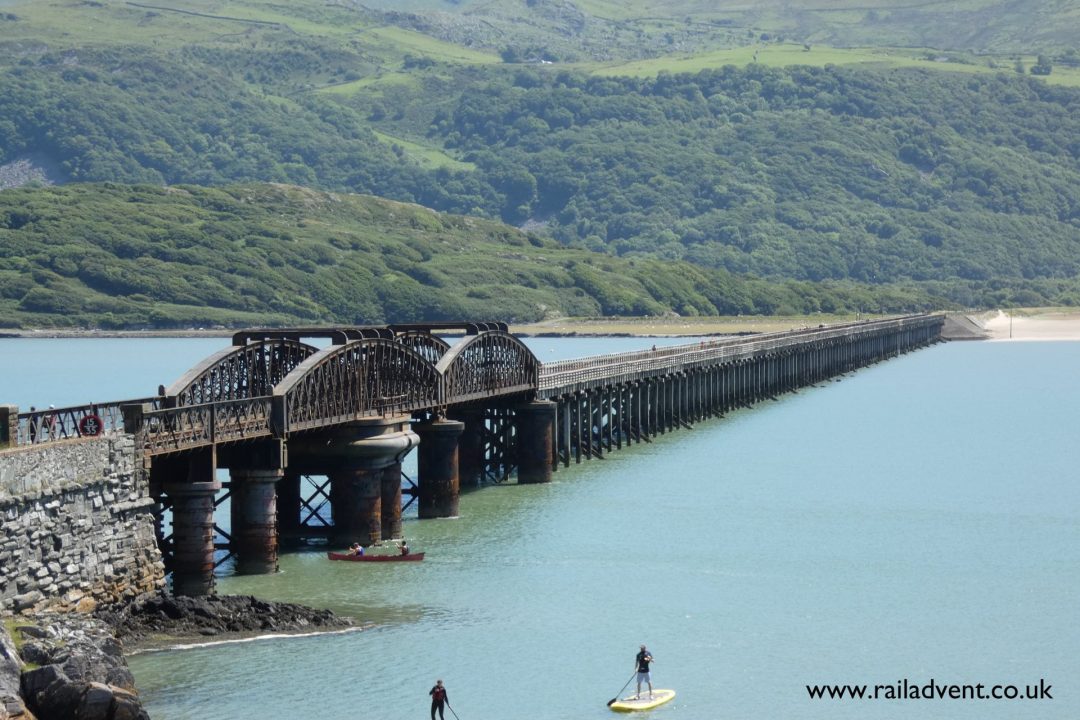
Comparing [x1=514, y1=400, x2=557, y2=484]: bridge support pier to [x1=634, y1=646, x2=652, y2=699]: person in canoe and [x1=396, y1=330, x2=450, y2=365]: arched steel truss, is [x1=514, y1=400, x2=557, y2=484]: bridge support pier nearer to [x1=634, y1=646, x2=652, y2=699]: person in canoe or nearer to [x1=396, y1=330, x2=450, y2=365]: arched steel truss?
[x1=396, y1=330, x2=450, y2=365]: arched steel truss

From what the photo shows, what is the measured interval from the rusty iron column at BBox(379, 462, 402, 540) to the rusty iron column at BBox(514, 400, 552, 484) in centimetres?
1672

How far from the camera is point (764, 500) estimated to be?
78.8 metres

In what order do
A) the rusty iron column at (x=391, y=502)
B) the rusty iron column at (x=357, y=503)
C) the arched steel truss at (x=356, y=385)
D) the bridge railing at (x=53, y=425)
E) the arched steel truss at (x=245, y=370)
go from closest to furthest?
the bridge railing at (x=53, y=425) → the arched steel truss at (x=245, y=370) → the arched steel truss at (x=356, y=385) → the rusty iron column at (x=357, y=503) → the rusty iron column at (x=391, y=502)

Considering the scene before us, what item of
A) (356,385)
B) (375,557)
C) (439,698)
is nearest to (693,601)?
(375,557)

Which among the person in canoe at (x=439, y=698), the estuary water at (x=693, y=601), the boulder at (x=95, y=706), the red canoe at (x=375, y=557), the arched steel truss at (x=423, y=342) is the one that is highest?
the arched steel truss at (x=423, y=342)

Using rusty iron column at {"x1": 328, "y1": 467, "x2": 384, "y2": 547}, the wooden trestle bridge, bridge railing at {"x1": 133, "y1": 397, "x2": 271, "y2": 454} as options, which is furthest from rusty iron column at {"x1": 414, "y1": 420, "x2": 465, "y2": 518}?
bridge railing at {"x1": 133, "y1": 397, "x2": 271, "y2": 454}

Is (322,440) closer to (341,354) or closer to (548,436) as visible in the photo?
(341,354)

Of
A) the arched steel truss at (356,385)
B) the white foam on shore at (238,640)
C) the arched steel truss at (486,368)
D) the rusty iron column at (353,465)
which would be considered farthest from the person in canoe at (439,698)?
the arched steel truss at (486,368)

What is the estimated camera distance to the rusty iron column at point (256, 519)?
171 ft

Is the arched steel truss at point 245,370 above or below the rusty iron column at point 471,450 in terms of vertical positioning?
above

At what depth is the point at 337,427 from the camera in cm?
5712

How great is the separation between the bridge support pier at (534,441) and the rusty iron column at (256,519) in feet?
78.5

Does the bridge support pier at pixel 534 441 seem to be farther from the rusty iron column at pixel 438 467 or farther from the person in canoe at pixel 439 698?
the person in canoe at pixel 439 698

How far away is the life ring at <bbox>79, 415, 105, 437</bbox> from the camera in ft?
149
